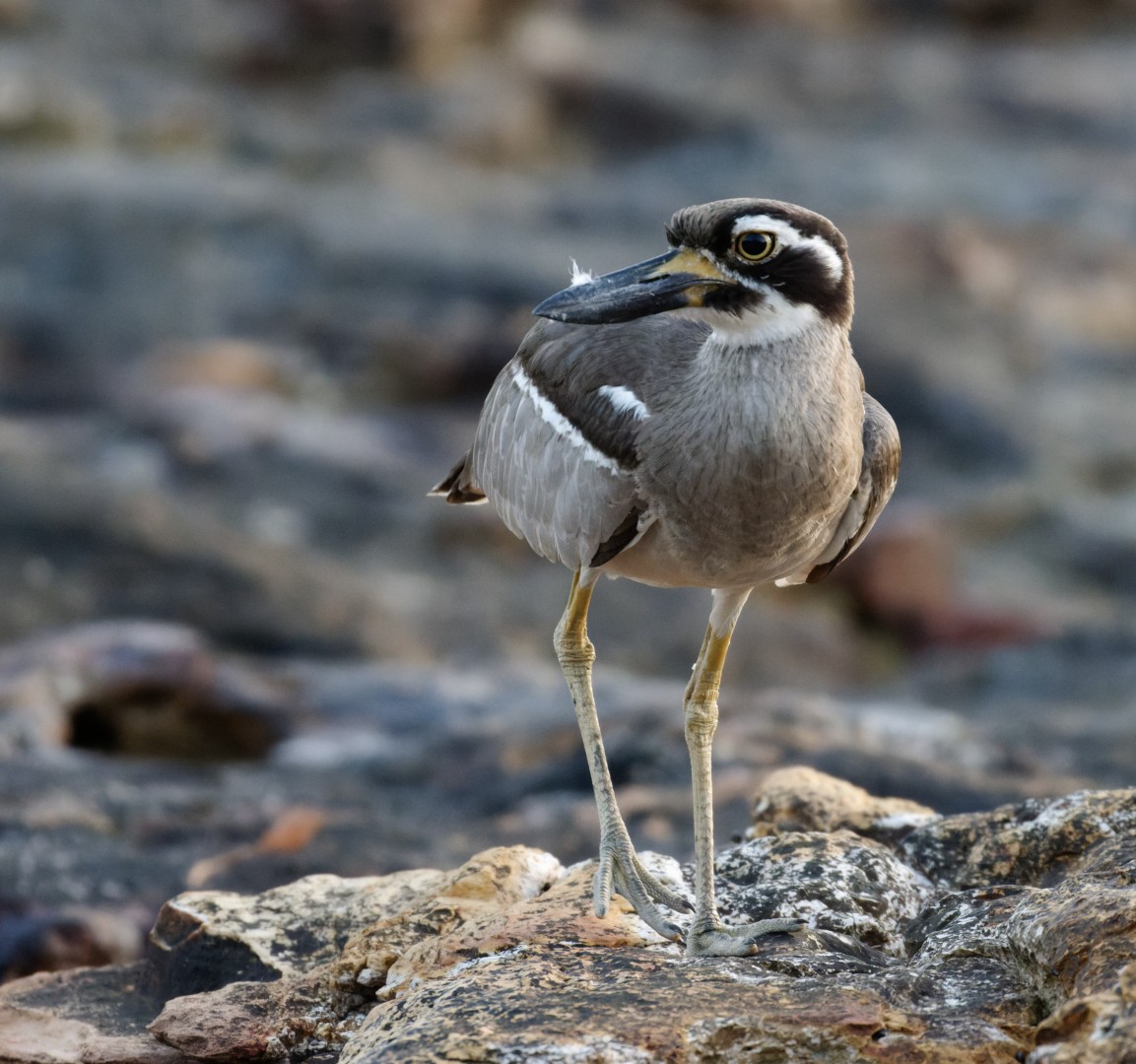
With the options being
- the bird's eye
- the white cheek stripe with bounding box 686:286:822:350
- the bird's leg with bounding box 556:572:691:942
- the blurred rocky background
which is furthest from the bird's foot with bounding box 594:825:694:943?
the blurred rocky background

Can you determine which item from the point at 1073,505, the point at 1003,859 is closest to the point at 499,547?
the point at 1073,505

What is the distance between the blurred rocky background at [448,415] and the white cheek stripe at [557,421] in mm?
3275

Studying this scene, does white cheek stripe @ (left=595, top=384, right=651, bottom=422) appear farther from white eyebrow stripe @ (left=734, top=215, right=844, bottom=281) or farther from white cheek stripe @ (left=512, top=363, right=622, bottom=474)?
white eyebrow stripe @ (left=734, top=215, right=844, bottom=281)

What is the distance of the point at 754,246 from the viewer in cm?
511

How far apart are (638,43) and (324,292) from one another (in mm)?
9740

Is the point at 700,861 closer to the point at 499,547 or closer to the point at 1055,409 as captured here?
the point at 499,547

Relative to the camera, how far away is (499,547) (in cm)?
1488

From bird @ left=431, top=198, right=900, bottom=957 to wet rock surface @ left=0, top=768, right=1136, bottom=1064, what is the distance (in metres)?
0.26

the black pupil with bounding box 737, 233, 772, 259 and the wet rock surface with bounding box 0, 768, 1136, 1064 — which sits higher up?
the black pupil with bounding box 737, 233, 772, 259

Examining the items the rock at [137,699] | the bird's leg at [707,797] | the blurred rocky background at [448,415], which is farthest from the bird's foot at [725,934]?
the rock at [137,699]

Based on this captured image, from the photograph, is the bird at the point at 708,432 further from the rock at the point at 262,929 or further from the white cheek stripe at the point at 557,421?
the rock at the point at 262,929

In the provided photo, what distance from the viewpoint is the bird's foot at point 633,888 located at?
538cm

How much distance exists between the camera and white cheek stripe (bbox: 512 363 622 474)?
5512mm

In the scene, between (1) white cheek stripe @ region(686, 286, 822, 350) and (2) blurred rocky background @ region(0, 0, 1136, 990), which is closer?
(1) white cheek stripe @ region(686, 286, 822, 350)
